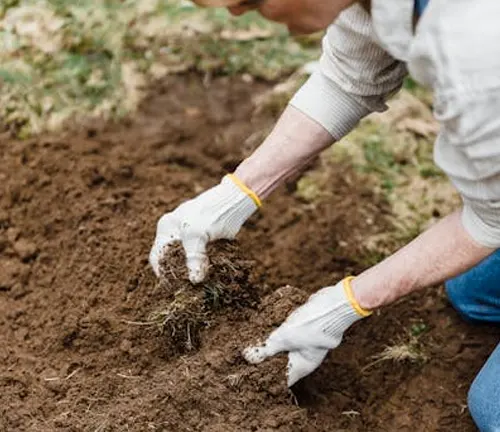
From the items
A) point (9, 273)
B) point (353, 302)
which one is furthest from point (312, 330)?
point (9, 273)

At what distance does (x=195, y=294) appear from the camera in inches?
95.4

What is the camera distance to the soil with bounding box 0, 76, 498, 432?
2.30 m

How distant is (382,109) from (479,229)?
1.73 ft

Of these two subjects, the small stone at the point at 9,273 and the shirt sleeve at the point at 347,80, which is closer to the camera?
the shirt sleeve at the point at 347,80

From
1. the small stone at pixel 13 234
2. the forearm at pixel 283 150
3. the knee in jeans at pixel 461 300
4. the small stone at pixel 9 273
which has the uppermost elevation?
the forearm at pixel 283 150

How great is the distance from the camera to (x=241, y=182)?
8.06ft

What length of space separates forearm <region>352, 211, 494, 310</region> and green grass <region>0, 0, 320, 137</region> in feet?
4.70

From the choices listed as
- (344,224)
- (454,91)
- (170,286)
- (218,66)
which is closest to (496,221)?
(454,91)

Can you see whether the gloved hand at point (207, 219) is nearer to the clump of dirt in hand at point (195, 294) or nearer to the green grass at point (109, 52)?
the clump of dirt in hand at point (195, 294)

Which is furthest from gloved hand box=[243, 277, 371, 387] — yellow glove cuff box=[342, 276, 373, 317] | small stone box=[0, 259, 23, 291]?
small stone box=[0, 259, 23, 291]

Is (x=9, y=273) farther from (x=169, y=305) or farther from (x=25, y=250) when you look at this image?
(x=169, y=305)

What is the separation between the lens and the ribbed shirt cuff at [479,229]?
2057mm

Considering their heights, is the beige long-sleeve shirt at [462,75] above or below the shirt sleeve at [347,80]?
above

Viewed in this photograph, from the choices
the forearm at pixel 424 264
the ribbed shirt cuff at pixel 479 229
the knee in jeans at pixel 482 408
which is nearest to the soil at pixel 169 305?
the knee in jeans at pixel 482 408
